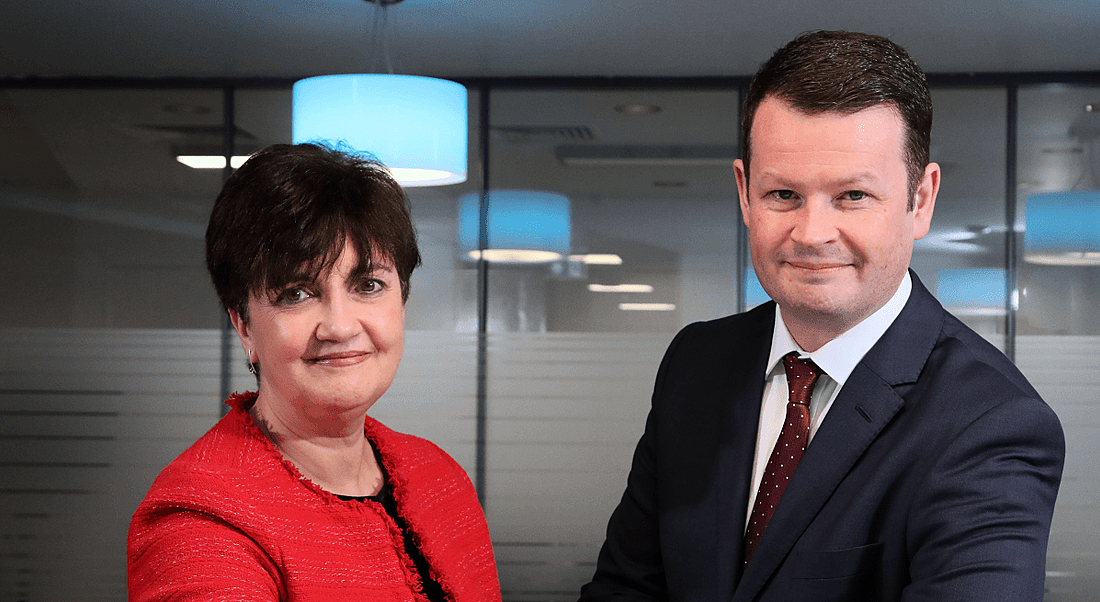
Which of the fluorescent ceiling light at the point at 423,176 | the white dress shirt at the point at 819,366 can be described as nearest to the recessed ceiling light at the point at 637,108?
the fluorescent ceiling light at the point at 423,176

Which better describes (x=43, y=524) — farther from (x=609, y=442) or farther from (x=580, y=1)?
(x=580, y=1)

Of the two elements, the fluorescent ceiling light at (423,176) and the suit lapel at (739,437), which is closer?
the suit lapel at (739,437)

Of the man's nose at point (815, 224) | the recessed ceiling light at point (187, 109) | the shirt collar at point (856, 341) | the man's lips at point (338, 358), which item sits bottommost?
the man's lips at point (338, 358)

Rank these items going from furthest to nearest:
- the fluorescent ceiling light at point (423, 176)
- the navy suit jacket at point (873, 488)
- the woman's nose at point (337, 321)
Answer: the fluorescent ceiling light at point (423, 176), the woman's nose at point (337, 321), the navy suit jacket at point (873, 488)

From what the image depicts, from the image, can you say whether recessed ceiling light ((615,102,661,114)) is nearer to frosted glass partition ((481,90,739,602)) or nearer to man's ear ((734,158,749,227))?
frosted glass partition ((481,90,739,602))

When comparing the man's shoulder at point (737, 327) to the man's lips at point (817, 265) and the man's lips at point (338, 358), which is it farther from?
the man's lips at point (338, 358)

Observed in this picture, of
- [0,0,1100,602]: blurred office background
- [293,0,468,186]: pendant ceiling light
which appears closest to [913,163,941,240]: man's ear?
[293,0,468,186]: pendant ceiling light

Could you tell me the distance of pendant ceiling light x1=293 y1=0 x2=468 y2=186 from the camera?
3047mm

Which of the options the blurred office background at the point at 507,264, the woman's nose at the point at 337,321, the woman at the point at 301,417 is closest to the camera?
the woman at the point at 301,417

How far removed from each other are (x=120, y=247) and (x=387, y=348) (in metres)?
4.71

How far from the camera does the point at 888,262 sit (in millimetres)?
1211

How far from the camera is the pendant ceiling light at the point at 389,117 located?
10.00 feet

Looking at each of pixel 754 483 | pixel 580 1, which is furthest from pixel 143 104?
pixel 754 483

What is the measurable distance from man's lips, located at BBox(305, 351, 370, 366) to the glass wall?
3.87 meters
